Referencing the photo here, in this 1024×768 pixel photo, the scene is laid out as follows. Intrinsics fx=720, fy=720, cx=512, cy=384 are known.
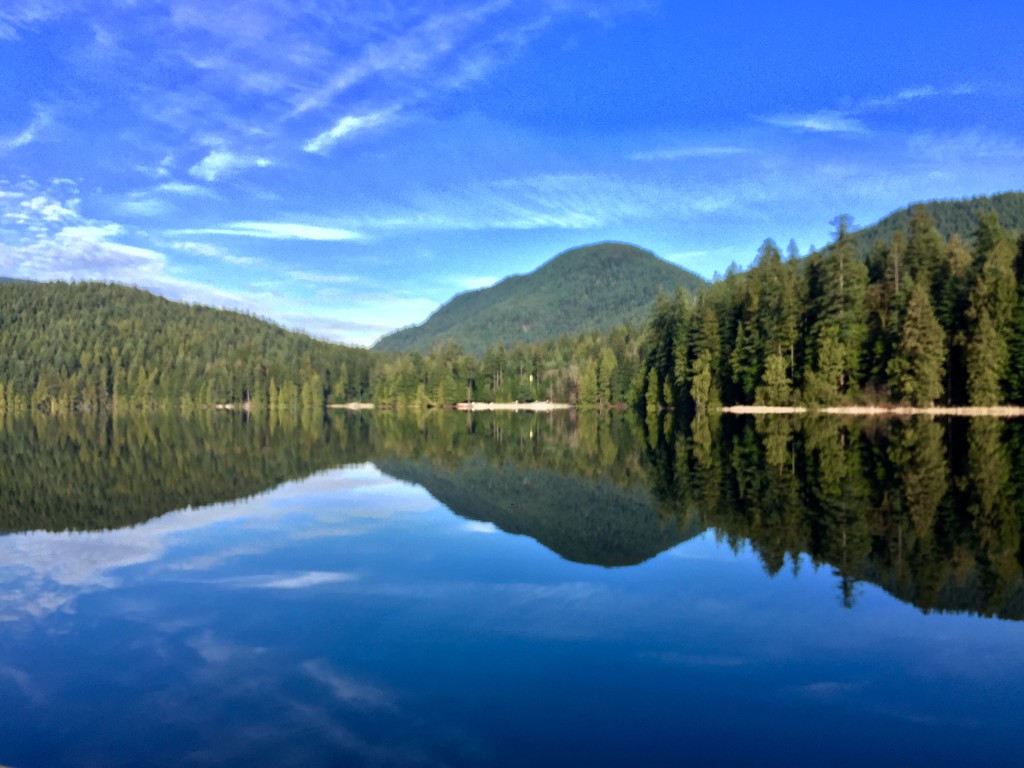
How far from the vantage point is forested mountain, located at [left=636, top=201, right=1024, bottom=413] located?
77.4 m

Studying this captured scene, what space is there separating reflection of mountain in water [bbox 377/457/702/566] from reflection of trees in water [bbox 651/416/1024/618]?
1.61 m

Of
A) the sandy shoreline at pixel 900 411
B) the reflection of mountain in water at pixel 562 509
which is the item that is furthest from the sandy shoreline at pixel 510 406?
the reflection of mountain in water at pixel 562 509

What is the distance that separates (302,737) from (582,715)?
355 cm

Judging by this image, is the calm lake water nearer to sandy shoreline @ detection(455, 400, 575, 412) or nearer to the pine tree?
the pine tree

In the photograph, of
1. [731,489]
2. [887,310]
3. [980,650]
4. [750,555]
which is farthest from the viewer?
[887,310]

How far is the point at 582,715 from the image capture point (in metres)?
9.38

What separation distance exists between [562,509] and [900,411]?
67.7 m

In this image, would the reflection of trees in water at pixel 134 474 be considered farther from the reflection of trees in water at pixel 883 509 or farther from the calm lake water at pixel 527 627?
the reflection of trees in water at pixel 883 509

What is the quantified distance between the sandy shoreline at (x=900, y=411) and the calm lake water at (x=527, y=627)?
53.2 meters

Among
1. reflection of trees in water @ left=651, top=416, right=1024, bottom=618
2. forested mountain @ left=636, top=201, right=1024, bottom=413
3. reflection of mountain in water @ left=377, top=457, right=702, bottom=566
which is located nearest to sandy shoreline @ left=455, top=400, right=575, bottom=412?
forested mountain @ left=636, top=201, right=1024, bottom=413

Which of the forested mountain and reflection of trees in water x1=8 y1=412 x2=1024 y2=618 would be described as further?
the forested mountain

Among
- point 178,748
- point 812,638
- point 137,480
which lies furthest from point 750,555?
point 137,480

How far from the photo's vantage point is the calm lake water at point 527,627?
888 cm

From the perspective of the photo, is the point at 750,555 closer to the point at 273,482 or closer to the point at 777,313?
the point at 273,482
